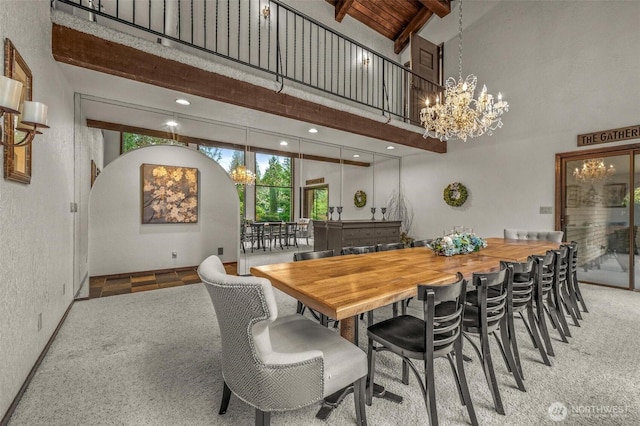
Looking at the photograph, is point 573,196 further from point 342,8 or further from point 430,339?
point 342,8

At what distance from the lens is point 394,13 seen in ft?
21.4

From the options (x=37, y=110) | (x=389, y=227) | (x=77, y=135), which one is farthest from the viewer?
(x=389, y=227)

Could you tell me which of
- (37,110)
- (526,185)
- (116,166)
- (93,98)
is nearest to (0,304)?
(37,110)

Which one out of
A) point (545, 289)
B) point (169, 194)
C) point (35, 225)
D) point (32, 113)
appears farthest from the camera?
point (169, 194)

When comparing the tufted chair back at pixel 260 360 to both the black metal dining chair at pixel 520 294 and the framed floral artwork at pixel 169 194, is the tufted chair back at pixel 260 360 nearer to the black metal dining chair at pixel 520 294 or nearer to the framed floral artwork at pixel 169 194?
the black metal dining chair at pixel 520 294

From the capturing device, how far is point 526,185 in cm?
525

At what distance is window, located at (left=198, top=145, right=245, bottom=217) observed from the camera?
468 cm

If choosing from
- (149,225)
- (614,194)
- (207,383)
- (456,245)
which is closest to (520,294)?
(456,245)

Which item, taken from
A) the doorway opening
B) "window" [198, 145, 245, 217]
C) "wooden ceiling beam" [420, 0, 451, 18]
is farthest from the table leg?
"wooden ceiling beam" [420, 0, 451, 18]

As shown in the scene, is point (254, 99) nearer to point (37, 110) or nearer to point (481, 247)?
point (37, 110)

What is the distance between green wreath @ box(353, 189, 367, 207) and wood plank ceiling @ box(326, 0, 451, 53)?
3.83m

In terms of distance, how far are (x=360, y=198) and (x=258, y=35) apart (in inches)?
171

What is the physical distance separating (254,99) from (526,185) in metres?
5.12

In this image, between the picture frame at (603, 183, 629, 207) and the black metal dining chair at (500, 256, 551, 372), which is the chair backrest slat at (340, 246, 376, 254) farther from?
the picture frame at (603, 183, 629, 207)
